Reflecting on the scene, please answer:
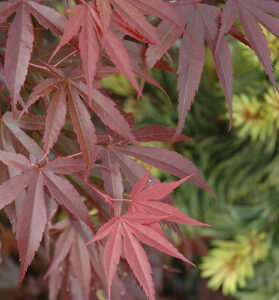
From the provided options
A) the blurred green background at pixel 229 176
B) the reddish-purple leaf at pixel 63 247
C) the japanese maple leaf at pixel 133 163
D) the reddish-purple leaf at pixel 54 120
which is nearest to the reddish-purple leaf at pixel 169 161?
the japanese maple leaf at pixel 133 163

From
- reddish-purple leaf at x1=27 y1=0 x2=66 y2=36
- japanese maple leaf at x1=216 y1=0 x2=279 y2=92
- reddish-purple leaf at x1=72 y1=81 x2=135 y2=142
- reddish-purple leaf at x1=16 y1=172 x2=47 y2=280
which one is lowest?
reddish-purple leaf at x1=16 y1=172 x2=47 y2=280

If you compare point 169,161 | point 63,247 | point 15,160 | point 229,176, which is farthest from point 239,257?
point 15,160

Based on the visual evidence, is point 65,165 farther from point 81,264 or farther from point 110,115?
point 81,264

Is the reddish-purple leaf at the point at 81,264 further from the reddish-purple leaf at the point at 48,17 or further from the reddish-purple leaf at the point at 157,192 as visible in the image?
the reddish-purple leaf at the point at 48,17

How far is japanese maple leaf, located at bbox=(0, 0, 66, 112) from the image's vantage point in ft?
1.35

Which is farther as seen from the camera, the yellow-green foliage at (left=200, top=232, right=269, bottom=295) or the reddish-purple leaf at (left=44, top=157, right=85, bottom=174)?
the yellow-green foliage at (left=200, top=232, right=269, bottom=295)

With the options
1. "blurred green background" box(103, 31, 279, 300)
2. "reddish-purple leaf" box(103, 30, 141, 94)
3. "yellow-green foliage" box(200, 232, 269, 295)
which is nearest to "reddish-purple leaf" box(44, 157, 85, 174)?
"reddish-purple leaf" box(103, 30, 141, 94)

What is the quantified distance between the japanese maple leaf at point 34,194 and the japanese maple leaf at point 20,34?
8 centimetres

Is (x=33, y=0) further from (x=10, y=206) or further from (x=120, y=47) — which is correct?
(x=10, y=206)

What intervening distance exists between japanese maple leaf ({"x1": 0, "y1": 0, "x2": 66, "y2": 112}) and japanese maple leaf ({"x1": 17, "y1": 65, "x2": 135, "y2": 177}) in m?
0.03

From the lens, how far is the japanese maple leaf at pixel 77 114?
436 millimetres

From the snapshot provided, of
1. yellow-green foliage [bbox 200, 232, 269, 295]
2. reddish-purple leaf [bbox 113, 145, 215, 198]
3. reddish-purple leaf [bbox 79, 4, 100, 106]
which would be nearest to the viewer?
reddish-purple leaf [bbox 79, 4, 100, 106]

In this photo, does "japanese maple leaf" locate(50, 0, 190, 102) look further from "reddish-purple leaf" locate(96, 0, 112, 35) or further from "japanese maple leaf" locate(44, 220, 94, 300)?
"japanese maple leaf" locate(44, 220, 94, 300)

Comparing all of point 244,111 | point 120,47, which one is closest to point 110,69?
point 120,47
